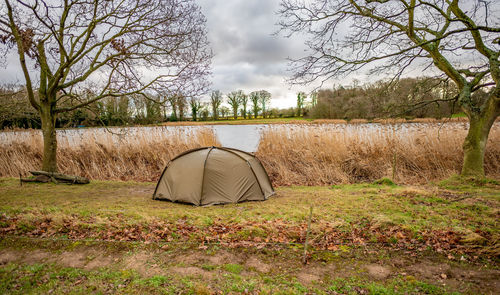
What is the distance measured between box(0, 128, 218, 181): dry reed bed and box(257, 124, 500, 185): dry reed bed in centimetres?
423

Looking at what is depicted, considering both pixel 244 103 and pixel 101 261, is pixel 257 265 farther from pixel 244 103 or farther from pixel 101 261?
pixel 244 103

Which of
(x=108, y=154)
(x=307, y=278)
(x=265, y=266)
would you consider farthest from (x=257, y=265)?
(x=108, y=154)

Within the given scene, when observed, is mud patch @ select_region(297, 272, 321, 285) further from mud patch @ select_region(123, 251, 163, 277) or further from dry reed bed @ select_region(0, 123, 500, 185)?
dry reed bed @ select_region(0, 123, 500, 185)

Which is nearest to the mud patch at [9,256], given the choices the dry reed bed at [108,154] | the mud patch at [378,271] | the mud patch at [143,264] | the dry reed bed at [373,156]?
the mud patch at [143,264]

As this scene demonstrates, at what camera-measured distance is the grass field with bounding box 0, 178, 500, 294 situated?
3211mm

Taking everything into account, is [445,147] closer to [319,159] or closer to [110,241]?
[319,159]

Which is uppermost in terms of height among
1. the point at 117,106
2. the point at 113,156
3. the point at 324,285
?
the point at 117,106

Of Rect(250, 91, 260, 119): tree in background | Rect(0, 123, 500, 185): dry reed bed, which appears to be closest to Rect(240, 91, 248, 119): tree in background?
Rect(250, 91, 260, 119): tree in background

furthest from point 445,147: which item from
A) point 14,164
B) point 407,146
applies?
point 14,164

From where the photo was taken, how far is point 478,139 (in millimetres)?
7762

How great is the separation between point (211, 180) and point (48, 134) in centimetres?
572

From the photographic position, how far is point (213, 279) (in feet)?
10.9

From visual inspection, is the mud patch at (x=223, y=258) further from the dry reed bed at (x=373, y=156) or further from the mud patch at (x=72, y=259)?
the dry reed bed at (x=373, y=156)

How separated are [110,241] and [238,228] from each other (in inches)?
80.4
